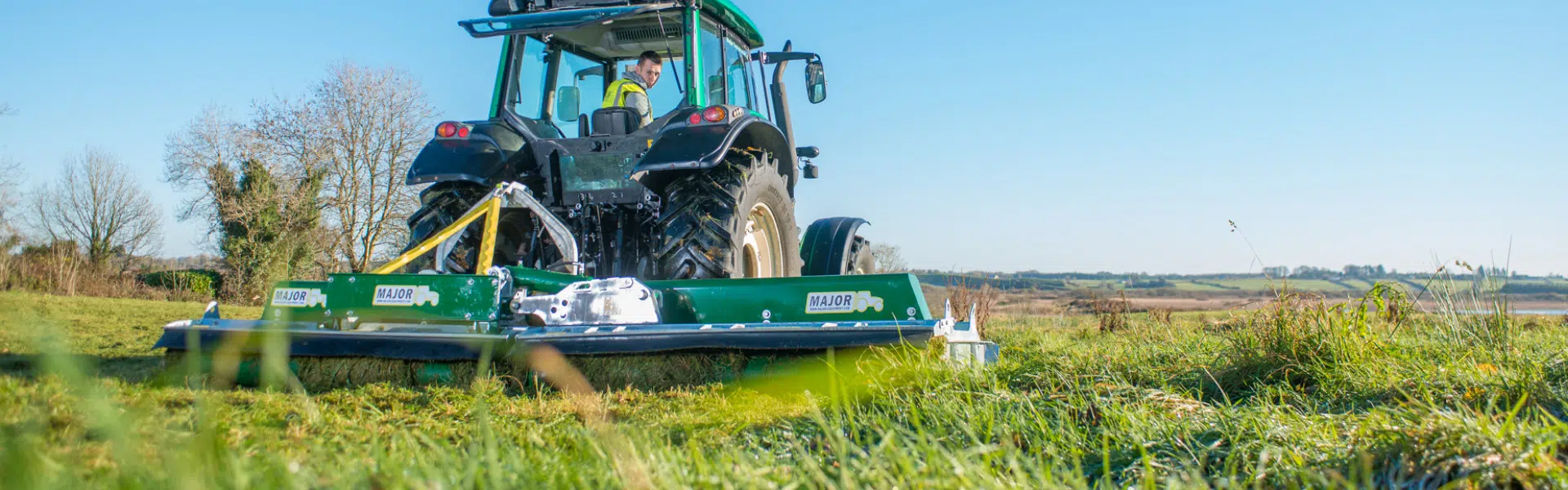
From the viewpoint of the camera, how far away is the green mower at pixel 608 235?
142 inches

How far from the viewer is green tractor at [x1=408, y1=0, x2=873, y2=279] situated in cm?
455

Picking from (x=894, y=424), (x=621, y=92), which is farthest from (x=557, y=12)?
(x=894, y=424)

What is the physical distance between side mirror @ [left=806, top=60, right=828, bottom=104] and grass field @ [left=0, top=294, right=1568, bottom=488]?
2.42 meters

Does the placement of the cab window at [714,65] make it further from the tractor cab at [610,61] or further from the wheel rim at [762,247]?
the wheel rim at [762,247]

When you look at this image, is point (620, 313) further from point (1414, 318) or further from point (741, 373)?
point (1414, 318)

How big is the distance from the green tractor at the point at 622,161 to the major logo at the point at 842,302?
27.5 inches

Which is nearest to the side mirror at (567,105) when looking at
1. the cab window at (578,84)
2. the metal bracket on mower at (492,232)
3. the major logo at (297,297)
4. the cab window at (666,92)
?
the cab window at (578,84)

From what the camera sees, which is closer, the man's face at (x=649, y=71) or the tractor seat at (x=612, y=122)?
the tractor seat at (x=612, y=122)

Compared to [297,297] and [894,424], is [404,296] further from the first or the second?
[894,424]

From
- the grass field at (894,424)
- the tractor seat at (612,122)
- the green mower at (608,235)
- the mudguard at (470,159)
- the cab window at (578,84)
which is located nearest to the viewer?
the grass field at (894,424)

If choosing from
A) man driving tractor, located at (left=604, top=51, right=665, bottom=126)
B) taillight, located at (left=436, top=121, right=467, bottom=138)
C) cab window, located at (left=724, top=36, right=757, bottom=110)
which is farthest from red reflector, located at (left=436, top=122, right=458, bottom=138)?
cab window, located at (left=724, top=36, right=757, bottom=110)

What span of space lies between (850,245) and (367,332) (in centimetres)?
309

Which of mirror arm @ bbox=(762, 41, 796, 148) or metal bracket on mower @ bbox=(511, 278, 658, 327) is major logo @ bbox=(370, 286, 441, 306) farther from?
mirror arm @ bbox=(762, 41, 796, 148)

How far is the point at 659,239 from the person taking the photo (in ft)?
15.3
